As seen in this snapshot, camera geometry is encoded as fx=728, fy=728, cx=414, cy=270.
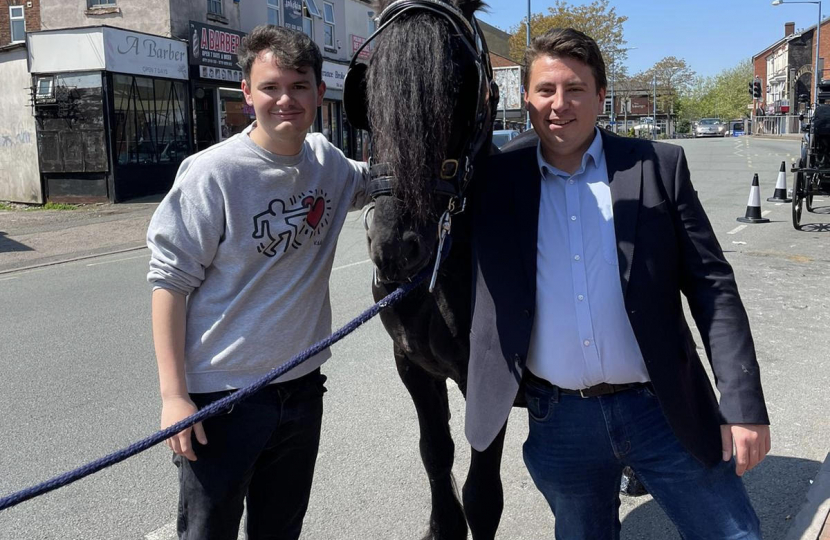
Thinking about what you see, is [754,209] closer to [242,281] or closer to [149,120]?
[242,281]

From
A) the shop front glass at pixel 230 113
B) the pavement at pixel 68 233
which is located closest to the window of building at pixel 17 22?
the shop front glass at pixel 230 113

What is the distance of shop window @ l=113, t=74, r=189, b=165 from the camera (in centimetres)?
1794

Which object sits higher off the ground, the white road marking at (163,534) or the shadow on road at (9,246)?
the shadow on road at (9,246)

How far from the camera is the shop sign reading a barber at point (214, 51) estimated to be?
64.8 feet

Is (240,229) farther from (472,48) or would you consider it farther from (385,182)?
(472,48)

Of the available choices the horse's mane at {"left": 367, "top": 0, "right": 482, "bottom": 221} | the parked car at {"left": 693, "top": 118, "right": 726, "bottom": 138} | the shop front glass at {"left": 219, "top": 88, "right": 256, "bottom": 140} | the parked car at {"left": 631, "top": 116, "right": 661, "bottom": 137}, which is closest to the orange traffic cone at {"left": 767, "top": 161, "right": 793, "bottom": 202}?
the shop front glass at {"left": 219, "top": 88, "right": 256, "bottom": 140}

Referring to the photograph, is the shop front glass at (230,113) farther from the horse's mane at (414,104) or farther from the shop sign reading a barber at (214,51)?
the horse's mane at (414,104)

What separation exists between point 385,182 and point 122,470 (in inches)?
109

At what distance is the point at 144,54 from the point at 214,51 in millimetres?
2667

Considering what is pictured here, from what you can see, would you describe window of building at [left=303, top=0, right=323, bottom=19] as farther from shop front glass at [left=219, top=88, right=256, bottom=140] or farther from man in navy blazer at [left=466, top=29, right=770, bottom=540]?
man in navy blazer at [left=466, top=29, right=770, bottom=540]

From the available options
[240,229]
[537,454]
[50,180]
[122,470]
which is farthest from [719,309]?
[50,180]

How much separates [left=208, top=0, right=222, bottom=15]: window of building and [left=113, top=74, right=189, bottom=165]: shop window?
275 cm

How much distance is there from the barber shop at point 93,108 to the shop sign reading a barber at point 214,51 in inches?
48.0

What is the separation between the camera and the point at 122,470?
3.96 m
